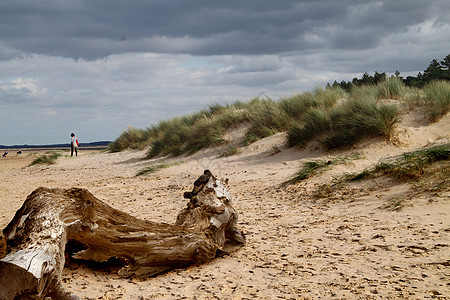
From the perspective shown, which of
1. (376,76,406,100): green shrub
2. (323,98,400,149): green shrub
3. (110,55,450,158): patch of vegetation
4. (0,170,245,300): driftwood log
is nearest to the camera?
(0,170,245,300): driftwood log

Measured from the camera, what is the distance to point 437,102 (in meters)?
11.8

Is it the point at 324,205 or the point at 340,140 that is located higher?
the point at 340,140

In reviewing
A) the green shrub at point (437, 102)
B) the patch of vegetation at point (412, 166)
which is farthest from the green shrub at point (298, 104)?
the patch of vegetation at point (412, 166)

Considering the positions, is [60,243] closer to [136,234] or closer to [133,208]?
[136,234]

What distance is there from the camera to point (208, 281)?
4176 millimetres

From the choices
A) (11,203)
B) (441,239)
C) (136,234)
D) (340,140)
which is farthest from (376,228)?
(11,203)

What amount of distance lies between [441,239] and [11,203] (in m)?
8.58

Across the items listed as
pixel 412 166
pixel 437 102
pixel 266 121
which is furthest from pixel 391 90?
pixel 412 166

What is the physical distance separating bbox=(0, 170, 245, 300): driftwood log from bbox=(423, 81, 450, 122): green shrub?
8.36 m

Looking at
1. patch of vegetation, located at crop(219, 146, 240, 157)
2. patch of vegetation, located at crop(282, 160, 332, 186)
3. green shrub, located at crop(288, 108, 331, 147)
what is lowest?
patch of vegetation, located at crop(282, 160, 332, 186)

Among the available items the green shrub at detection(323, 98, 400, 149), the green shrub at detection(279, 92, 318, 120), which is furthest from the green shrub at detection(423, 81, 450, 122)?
the green shrub at detection(279, 92, 318, 120)

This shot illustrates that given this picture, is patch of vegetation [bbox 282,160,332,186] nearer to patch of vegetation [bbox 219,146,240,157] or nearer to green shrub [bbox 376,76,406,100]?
patch of vegetation [bbox 219,146,240,157]

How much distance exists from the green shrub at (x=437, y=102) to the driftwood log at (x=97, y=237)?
329 inches

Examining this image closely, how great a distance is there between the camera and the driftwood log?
125 inches
